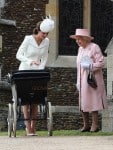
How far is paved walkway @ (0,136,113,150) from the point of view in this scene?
327 inches

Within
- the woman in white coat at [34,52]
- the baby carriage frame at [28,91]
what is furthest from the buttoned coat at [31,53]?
the baby carriage frame at [28,91]

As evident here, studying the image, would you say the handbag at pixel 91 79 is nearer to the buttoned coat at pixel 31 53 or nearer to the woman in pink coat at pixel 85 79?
the woman in pink coat at pixel 85 79

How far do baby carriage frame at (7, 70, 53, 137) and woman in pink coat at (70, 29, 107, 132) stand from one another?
1057mm

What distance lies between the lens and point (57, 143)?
8852 mm

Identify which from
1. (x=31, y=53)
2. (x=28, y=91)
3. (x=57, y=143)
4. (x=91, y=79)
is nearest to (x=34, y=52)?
(x=31, y=53)

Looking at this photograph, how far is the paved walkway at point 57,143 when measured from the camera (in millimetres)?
8297

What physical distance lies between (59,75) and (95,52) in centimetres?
479

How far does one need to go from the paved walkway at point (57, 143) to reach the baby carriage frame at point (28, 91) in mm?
595

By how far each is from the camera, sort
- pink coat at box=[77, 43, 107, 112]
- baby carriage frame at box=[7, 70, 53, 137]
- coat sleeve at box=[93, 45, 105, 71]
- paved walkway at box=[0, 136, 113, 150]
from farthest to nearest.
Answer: pink coat at box=[77, 43, 107, 112] < coat sleeve at box=[93, 45, 105, 71] < baby carriage frame at box=[7, 70, 53, 137] < paved walkway at box=[0, 136, 113, 150]

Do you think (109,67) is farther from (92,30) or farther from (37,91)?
(92,30)

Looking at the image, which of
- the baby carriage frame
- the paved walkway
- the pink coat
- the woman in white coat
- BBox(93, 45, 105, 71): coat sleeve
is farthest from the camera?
the pink coat

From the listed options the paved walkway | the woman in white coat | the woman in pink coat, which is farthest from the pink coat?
the paved walkway

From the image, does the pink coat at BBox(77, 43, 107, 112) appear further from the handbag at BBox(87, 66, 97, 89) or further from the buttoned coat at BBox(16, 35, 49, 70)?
the buttoned coat at BBox(16, 35, 49, 70)

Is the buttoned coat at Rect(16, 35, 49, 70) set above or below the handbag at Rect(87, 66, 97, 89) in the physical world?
above
